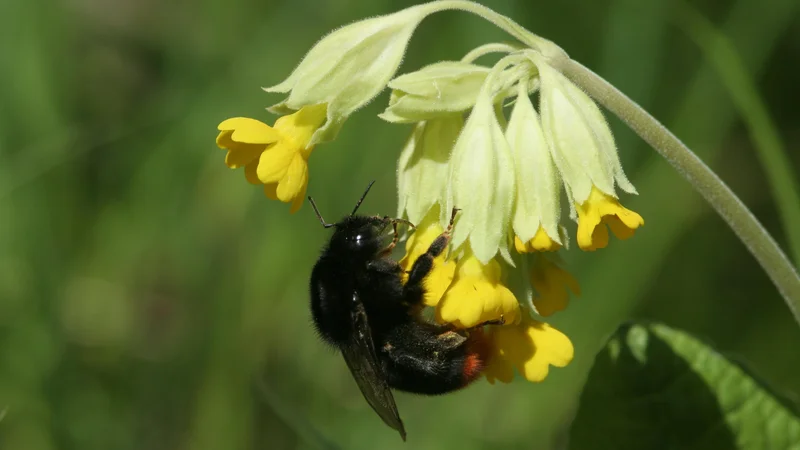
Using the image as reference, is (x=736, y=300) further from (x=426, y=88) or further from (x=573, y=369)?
(x=426, y=88)

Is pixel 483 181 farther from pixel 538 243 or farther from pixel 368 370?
pixel 368 370

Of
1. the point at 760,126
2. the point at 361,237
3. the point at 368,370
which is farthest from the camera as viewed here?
the point at 760,126

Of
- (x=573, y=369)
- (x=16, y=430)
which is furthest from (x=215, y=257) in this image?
(x=573, y=369)

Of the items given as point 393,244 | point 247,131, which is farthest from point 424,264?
point 247,131

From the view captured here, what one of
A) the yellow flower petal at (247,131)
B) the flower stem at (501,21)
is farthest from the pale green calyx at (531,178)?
the yellow flower petal at (247,131)

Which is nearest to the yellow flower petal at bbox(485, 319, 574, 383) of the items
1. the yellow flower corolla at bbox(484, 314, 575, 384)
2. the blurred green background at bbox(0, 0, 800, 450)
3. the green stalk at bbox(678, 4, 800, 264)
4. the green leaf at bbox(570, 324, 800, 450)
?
the yellow flower corolla at bbox(484, 314, 575, 384)

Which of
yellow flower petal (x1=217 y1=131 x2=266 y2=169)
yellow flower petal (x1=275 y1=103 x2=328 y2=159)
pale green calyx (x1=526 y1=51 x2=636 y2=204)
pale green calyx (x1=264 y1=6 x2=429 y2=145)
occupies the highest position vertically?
pale green calyx (x1=526 y1=51 x2=636 y2=204)

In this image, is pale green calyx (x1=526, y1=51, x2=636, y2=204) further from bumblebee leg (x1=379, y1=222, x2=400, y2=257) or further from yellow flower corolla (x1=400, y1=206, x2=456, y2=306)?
bumblebee leg (x1=379, y1=222, x2=400, y2=257)
